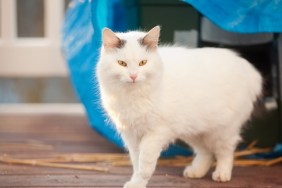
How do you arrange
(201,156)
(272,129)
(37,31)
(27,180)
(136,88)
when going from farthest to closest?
1. (37,31)
2. (272,129)
3. (201,156)
4. (27,180)
5. (136,88)

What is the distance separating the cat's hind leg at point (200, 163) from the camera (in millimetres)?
2174

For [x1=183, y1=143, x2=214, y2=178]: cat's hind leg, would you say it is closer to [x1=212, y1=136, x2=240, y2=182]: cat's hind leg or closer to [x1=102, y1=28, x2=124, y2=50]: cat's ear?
[x1=212, y1=136, x2=240, y2=182]: cat's hind leg

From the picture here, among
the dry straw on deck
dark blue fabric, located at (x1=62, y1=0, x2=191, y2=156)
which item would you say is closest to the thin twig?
the dry straw on deck

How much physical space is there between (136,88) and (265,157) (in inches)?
36.2

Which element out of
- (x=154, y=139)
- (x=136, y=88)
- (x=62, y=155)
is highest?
(x=136, y=88)

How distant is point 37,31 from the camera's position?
3785 millimetres

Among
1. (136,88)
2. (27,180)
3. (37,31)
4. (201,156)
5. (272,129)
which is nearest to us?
(136,88)

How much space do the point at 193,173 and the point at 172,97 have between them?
0.40 m

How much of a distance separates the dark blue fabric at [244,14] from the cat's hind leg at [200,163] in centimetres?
49

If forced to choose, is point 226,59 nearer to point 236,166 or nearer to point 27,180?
point 236,166

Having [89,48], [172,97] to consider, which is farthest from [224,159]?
[89,48]

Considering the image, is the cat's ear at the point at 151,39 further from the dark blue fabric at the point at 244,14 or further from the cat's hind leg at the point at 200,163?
the cat's hind leg at the point at 200,163

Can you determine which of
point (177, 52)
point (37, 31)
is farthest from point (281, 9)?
point (37, 31)

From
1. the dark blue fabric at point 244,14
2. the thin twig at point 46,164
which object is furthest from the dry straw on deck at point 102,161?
the dark blue fabric at point 244,14
